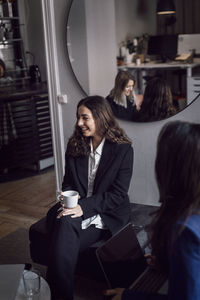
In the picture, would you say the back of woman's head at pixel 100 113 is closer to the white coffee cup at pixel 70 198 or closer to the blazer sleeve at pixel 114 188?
the blazer sleeve at pixel 114 188

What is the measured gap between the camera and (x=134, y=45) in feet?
8.83

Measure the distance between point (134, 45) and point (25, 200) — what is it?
171 centimetres

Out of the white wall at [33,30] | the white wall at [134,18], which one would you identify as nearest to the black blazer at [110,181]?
the white wall at [134,18]

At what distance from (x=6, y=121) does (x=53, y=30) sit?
1.36m

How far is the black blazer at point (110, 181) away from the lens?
2.23m

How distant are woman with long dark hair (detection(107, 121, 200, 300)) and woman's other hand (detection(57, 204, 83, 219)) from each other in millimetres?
862

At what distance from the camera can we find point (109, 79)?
2.84 metres

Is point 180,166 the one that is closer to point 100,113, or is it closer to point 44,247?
point 100,113

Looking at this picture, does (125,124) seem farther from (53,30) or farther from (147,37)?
(53,30)

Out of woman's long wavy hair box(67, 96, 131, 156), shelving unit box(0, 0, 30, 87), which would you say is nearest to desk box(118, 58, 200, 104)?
woman's long wavy hair box(67, 96, 131, 156)

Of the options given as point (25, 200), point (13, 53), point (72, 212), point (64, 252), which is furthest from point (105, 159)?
point (13, 53)

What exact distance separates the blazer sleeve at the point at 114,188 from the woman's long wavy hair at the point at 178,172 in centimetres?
97

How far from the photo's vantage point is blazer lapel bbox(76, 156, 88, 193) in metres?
2.32

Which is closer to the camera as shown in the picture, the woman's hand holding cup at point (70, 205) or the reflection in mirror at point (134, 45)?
the woman's hand holding cup at point (70, 205)
